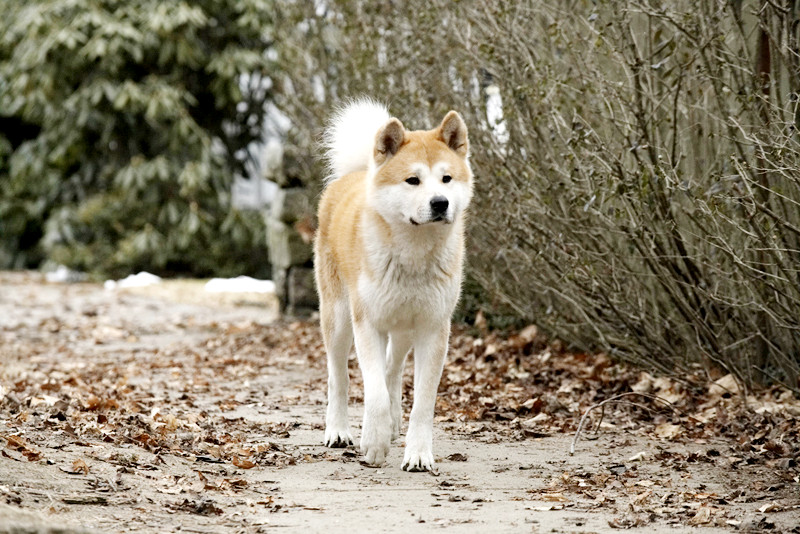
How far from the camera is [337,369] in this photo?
19.0 feet

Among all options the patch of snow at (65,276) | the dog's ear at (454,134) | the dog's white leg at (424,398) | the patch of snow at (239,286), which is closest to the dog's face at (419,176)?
the dog's ear at (454,134)

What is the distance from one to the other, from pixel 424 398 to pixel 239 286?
1091cm

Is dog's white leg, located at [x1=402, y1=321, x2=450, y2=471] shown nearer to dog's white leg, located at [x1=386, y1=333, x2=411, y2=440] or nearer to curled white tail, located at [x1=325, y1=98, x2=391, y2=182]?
dog's white leg, located at [x1=386, y1=333, x2=411, y2=440]

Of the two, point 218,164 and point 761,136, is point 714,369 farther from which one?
point 218,164

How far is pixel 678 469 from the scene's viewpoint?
5027 millimetres

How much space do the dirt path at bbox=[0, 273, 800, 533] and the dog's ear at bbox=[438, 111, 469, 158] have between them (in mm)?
1597

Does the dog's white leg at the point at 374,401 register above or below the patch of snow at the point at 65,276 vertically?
above

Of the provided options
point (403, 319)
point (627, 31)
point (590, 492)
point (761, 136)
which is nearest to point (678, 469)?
point (590, 492)

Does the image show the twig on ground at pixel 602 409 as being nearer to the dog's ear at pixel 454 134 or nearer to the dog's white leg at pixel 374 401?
the dog's white leg at pixel 374 401

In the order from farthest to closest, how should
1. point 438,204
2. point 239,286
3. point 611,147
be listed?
point 239,286, point 611,147, point 438,204

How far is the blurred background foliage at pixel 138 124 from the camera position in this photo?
55.8 feet

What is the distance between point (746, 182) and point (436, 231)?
153 cm

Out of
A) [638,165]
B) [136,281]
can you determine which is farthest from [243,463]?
[136,281]

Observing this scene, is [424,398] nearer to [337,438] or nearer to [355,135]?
[337,438]
